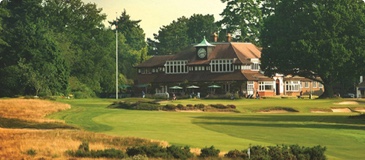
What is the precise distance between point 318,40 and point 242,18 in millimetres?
70767

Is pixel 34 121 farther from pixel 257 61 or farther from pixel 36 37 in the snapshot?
pixel 257 61

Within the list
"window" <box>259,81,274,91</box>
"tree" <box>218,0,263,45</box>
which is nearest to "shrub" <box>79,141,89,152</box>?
"window" <box>259,81,274,91</box>

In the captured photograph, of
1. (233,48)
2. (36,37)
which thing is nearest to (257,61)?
(233,48)

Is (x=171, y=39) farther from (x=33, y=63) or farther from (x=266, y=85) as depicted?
(x=33, y=63)

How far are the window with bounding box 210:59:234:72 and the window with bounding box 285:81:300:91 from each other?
1559 centimetres

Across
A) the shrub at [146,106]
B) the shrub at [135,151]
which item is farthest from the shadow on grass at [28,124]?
the shrub at [146,106]

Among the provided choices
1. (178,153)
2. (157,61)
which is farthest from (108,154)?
(157,61)

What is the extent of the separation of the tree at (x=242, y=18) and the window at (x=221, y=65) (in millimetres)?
44508

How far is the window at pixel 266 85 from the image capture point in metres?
124

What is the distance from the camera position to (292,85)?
447ft

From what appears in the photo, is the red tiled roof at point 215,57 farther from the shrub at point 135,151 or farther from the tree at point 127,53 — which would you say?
the shrub at point 135,151

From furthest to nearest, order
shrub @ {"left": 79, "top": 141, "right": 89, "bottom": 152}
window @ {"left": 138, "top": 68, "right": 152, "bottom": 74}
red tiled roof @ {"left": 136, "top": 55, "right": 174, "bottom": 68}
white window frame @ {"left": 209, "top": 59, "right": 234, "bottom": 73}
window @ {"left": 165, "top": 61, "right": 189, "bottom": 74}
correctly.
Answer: window @ {"left": 138, "top": 68, "right": 152, "bottom": 74} → red tiled roof @ {"left": 136, "top": 55, "right": 174, "bottom": 68} → window @ {"left": 165, "top": 61, "right": 189, "bottom": 74} → white window frame @ {"left": 209, "top": 59, "right": 234, "bottom": 73} → shrub @ {"left": 79, "top": 141, "right": 89, "bottom": 152}

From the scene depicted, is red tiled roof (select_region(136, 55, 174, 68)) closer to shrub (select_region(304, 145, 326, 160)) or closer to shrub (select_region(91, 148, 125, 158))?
shrub (select_region(304, 145, 326, 160))

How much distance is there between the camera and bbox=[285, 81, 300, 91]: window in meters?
135
